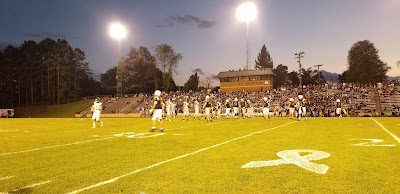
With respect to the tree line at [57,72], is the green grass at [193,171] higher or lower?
lower

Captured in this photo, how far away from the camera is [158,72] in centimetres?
10381

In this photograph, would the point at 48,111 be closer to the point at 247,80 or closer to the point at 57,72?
the point at 57,72

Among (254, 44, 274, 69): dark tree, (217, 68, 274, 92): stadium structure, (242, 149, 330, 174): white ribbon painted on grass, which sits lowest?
(242, 149, 330, 174): white ribbon painted on grass

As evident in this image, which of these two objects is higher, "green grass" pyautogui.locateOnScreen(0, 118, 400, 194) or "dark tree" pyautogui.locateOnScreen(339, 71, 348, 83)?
"dark tree" pyautogui.locateOnScreen(339, 71, 348, 83)

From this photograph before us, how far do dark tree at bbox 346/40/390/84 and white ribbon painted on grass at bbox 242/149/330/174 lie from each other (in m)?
85.5

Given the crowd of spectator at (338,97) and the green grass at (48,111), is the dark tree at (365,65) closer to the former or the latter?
the crowd of spectator at (338,97)

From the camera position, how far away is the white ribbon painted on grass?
7125 millimetres

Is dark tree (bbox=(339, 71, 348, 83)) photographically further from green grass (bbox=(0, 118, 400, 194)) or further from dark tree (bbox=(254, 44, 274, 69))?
green grass (bbox=(0, 118, 400, 194))

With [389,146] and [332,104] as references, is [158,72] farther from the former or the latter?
[389,146]

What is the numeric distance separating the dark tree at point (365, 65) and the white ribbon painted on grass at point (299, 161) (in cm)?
8550

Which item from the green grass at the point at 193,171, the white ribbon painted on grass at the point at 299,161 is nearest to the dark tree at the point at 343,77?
the green grass at the point at 193,171

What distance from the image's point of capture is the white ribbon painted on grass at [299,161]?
712cm

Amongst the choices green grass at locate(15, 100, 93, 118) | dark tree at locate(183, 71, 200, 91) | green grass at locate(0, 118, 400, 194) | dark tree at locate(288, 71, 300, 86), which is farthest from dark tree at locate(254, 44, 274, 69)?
green grass at locate(0, 118, 400, 194)

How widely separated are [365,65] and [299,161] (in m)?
91.2
